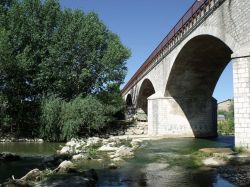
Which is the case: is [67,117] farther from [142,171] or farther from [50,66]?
[142,171]

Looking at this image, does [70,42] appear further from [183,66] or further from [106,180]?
[106,180]

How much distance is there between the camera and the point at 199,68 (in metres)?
29.1

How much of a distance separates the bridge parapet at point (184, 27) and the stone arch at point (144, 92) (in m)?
6.05

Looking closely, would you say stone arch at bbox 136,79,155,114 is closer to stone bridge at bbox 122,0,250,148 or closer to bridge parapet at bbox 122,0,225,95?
stone bridge at bbox 122,0,250,148

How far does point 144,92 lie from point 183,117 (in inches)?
689

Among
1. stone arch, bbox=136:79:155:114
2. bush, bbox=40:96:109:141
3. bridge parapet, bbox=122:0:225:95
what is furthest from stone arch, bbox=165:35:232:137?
stone arch, bbox=136:79:155:114

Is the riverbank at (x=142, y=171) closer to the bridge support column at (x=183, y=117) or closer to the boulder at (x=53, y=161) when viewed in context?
the boulder at (x=53, y=161)

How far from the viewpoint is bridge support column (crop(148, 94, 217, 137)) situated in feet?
106

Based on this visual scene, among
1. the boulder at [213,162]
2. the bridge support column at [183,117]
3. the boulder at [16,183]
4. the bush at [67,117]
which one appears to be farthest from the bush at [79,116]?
the boulder at [16,183]

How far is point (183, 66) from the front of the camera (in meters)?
29.0

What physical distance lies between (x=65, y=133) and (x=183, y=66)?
10656 millimetres

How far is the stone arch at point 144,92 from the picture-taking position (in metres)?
45.1

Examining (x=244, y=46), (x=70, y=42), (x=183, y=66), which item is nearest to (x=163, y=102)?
(x=183, y=66)

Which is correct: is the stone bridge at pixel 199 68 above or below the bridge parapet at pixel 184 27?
below
